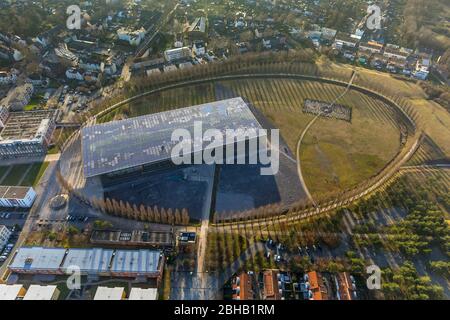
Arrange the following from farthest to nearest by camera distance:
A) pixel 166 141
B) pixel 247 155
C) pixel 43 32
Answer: pixel 43 32 < pixel 247 155 < pixel 166 141

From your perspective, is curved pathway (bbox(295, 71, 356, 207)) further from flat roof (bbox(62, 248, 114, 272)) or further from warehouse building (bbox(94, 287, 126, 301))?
flat roof (bbox(62, 248, 114, 272))

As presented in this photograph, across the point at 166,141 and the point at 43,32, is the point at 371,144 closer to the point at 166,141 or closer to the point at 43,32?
the point at 166,141

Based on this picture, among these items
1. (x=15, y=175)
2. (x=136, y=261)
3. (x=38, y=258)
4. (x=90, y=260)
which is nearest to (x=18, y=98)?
(x=15, y=175)

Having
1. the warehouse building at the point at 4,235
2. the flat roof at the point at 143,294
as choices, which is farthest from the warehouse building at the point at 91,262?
the warehouse building at the point at 4,235

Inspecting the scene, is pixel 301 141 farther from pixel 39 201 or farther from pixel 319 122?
pixel 39 201

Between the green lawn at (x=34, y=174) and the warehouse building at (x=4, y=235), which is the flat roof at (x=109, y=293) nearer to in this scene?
the warehouse building at (x=4, y=235)

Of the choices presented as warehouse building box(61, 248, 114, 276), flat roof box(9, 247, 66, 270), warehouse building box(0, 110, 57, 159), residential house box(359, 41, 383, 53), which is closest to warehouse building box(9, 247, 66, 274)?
flat roof box(9, 247, 66, 270)
